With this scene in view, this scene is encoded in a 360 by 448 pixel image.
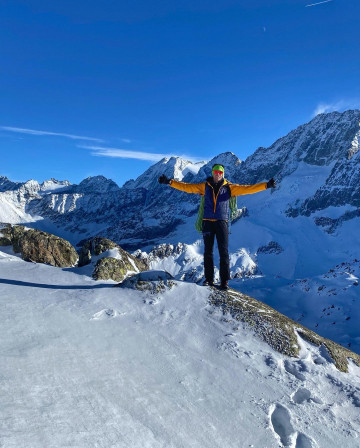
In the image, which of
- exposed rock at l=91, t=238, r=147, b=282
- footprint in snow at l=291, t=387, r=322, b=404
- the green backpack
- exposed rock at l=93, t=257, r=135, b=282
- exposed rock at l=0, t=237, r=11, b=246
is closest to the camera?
footprint in snow at l=291, t=387, r=322, b=404

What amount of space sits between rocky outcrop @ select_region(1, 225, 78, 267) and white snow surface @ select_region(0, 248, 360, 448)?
4.99 m

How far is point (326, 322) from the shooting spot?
70875mm

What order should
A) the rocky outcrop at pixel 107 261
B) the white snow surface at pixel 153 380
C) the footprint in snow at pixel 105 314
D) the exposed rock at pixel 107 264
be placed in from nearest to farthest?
the white snow surface at pixel 153 380 → the footprint in snow at pixel 105 314 → the exposed rock at pixel 107 264 → the rocky outcrop at pixel 107 261

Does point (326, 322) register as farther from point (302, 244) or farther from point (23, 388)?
point (302, 244)

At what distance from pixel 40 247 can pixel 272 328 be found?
10.4 meters

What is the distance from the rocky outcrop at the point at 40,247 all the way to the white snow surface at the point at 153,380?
4990 mm

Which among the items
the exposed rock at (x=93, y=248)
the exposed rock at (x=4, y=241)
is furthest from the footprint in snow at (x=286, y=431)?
the exposed rock at (x=4, y=241)

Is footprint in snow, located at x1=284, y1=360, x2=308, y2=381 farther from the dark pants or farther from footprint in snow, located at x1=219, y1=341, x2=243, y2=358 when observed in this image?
the dark pants

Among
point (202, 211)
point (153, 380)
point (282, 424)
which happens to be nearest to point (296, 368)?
point (282, 424)

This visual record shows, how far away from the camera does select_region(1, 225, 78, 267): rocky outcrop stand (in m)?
13.5

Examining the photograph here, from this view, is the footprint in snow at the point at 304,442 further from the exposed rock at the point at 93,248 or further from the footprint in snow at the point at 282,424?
the exposed rock at the point at 93,248

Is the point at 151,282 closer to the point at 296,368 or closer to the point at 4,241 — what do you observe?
the point at 296,368

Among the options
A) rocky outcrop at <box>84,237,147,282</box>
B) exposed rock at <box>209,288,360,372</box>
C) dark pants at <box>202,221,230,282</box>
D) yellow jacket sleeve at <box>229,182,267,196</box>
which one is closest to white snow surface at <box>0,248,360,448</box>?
exposed rock at <box>209,288,360,372</box>

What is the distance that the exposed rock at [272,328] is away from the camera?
24.1 ft
